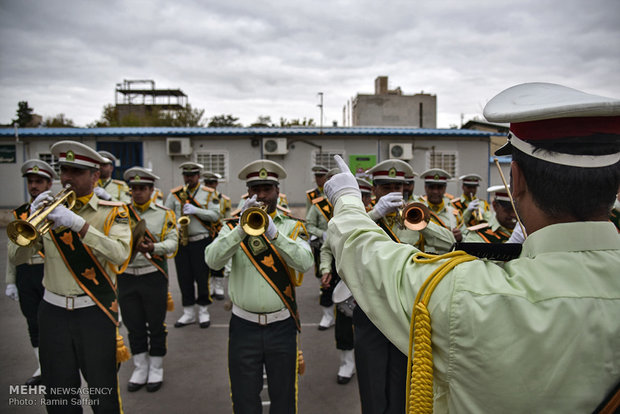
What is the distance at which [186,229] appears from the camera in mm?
6664

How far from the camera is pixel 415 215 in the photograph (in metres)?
3.74

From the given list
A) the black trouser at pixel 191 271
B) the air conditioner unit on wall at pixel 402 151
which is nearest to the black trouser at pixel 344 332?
the black trouser at pixel 191 271

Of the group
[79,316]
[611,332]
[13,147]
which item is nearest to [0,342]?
[79,316]

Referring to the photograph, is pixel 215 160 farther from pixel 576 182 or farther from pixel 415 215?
pixel 576 182

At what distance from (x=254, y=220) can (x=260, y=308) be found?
0.76m

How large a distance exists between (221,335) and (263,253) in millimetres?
3142

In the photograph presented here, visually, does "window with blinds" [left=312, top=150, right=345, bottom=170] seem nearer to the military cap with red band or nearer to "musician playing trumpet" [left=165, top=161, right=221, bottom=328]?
"musician playing trumpet" [left=165, top=161, right=221, bottom=328]

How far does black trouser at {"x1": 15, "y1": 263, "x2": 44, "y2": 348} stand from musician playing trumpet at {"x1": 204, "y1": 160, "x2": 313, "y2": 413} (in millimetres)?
2647

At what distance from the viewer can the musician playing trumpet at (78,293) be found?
3.17 m

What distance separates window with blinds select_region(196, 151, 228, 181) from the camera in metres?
15.1

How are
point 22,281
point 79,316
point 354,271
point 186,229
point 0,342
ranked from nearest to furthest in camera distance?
1. point 354,271
2. point 79,316
3. point 22,281
4. point 0,342
5. point 186,229

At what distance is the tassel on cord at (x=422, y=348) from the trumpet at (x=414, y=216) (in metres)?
2.57

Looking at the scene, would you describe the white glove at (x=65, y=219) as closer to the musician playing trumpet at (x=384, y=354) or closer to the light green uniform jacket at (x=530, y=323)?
the musician playing trumpet at (x=384, y=354)

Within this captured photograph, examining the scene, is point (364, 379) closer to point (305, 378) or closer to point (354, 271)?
point (305, 378)
